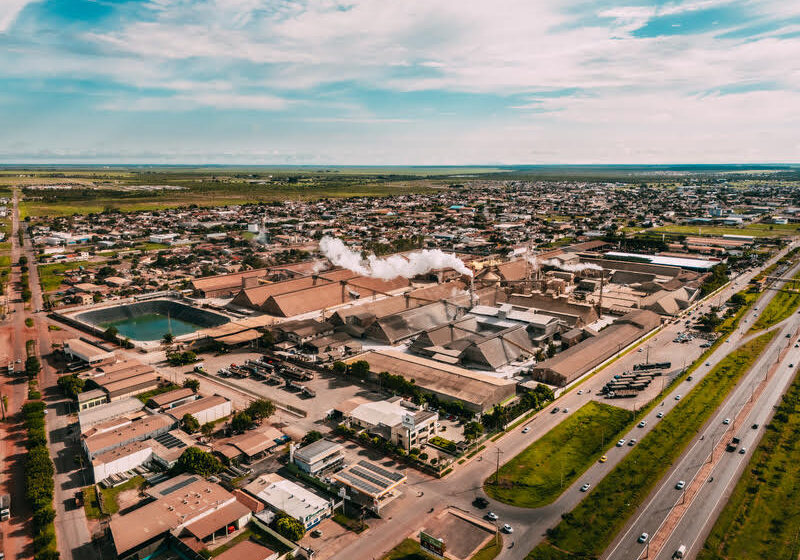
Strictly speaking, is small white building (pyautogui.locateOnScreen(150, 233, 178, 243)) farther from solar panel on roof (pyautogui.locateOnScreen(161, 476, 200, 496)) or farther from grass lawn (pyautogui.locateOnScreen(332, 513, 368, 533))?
grass lawn (pyautogui.locateOnScreen(332, 513, 368, 533))

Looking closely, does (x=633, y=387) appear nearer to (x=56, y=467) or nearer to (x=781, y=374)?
(x=781, y=374)

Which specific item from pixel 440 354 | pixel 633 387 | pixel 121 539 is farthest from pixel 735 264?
pixel 121 539

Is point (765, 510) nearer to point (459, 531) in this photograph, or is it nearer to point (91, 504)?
point (459, 531)

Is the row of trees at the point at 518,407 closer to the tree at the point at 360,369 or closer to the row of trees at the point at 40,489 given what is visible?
the tree at the point at 360,369

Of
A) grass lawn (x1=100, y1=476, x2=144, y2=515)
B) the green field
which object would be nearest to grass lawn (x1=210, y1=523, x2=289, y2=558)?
grass lawn (x1=100, y1=476, x2=144, y2=515)

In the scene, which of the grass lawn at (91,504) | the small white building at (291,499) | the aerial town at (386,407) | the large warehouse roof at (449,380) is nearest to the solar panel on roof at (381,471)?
the aerial town at (386,407)

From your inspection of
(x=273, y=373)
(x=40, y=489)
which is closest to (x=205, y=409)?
(x=273, y=373)
